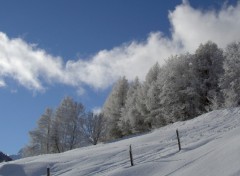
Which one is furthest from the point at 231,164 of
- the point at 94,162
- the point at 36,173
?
the point at 36,173

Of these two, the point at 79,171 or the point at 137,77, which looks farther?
the point at 137,77

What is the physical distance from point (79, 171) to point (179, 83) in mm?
38734

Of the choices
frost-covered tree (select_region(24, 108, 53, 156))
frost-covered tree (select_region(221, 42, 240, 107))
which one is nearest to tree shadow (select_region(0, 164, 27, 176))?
frost-covered tree (select_region(221, 42, 240, 107))

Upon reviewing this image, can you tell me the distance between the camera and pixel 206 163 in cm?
2241

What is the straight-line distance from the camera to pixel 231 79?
58.0 m

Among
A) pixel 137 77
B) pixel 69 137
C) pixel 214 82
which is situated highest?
pixel 137 77

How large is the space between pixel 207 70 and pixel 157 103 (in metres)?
9.58

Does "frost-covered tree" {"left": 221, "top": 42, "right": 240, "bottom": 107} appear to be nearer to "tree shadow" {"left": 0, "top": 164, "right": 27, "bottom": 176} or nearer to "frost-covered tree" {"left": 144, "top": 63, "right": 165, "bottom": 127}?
"frost-covered tree" {"left": 144, "top": 63, "right": 165, "bottom": 127}

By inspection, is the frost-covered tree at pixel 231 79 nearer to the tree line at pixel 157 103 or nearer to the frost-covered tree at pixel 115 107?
the tree line at pixel 157 103

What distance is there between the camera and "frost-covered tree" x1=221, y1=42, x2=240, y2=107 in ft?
184

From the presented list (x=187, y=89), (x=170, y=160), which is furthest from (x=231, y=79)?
(x=170, y=160)

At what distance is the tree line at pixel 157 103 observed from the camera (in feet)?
198

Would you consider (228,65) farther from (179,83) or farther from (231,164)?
(231,164)

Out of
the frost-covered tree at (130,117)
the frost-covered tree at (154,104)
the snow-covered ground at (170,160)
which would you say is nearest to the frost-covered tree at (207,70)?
the frost-covered tree at (154,104)
